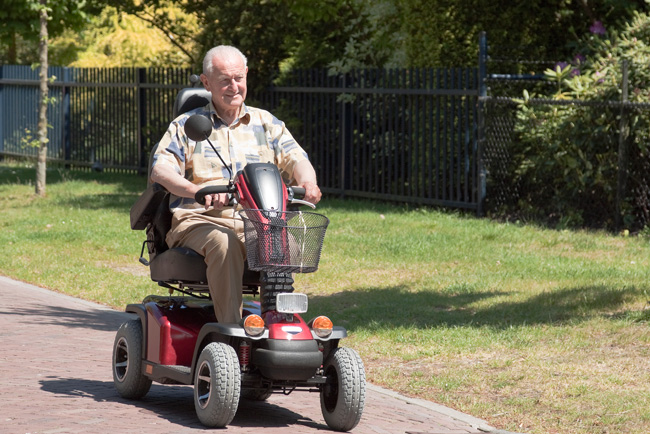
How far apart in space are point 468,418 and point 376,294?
3331 millimetres

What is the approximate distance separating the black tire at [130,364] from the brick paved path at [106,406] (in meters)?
0.07

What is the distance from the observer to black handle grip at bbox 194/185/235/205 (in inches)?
A: 206

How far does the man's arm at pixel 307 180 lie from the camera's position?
544cm

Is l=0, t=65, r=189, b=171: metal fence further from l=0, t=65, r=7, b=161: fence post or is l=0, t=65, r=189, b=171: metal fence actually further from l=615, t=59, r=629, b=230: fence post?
l=615, t=59, r=629, b=230: fence post

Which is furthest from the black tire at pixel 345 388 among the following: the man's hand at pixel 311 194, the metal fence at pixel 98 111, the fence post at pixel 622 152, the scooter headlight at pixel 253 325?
the metal fence at pixel 98 111

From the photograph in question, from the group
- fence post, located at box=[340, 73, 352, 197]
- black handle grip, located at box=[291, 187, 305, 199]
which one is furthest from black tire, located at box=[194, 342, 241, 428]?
fence post, located at box=[340, 73, 352, 197]

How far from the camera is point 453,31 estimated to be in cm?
1593

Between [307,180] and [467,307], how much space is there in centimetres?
330

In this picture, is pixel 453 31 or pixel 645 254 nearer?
pixel 645 254

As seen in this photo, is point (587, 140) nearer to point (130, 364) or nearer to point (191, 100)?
point (191, 100)

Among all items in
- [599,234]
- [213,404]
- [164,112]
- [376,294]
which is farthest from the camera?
[164,112]

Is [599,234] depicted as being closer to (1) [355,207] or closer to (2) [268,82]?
(1) [355,207]

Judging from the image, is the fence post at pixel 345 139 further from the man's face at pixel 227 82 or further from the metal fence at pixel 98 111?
the man's face at pixel 227 82

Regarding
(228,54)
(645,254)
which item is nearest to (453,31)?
(645,254)
